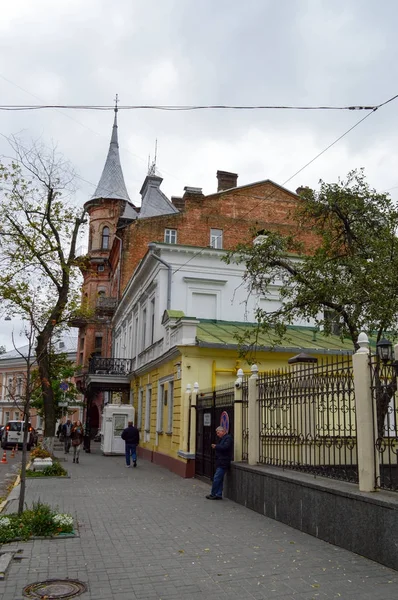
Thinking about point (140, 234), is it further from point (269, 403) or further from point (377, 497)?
point (377, 497)

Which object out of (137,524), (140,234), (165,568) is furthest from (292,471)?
(140,234)

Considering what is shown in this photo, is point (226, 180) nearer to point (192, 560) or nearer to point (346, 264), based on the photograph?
point (346, 264)

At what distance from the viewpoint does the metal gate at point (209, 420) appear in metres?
13.3

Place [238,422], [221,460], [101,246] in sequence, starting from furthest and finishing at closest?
[101,246] < [238,422] < [221,460]

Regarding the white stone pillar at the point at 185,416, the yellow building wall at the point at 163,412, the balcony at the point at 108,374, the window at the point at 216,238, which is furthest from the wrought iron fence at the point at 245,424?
the window at the point at 216,238

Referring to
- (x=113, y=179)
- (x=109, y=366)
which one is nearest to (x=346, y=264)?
(x=109, y=366)

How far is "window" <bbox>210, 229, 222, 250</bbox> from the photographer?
34.2m

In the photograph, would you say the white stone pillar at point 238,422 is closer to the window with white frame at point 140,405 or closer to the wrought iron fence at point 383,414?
the wrought iron fence at point 383,414

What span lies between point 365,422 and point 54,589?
4127mm

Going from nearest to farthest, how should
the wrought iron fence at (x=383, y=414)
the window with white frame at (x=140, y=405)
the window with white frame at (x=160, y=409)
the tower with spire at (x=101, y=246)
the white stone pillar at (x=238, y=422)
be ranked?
the wrought iron fence at (x=383, y=414) < the white stone pillar at (x=238, y=422) < the window with white frame at (x=160, y=409) < the window with white frame at (x=140, y=405) < the tower with spire at (x=101, y=246)

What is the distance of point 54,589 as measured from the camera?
5637 millimetres

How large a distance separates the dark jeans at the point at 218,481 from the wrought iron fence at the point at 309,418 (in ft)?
3.59

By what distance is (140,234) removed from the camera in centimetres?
3544

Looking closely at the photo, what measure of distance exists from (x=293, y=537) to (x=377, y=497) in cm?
190
